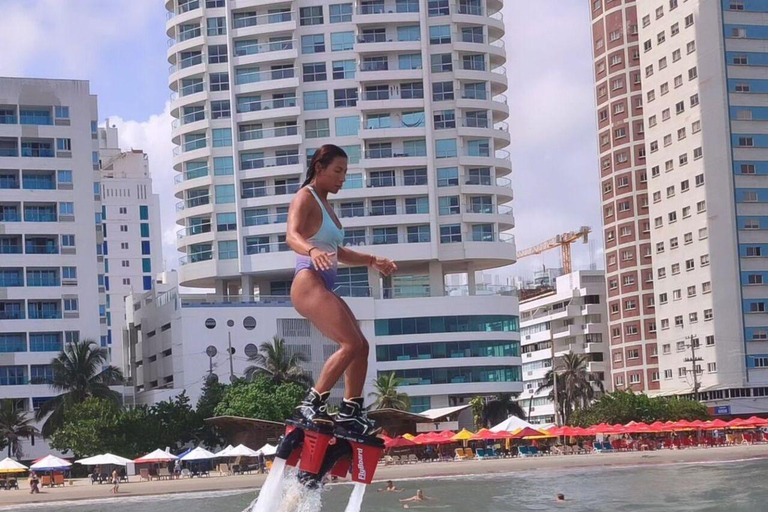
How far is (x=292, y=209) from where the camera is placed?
995 centimetres

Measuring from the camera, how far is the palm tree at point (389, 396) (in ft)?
437

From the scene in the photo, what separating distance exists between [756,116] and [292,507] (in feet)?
499

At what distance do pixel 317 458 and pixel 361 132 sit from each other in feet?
465

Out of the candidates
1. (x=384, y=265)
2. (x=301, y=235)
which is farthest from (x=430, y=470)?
(x=301, y=235)

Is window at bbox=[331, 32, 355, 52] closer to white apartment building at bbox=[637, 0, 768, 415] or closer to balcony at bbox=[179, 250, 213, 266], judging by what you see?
balcony at bbox=[179, 250, 213, 266]

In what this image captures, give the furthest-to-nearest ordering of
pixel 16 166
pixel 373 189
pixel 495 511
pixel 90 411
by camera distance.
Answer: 1. pixel 373 189
2. pixel 16 166
3. pixel 90 411
4. pixel 495 511

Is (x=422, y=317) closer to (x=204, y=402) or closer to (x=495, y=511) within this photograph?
(x=204, y=402)

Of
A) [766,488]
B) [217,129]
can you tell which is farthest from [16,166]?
[766,488]

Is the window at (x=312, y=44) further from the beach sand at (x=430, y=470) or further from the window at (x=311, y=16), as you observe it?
the beach sand at (x=430, y=470)

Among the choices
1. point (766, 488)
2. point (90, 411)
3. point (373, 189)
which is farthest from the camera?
point (373, 189)

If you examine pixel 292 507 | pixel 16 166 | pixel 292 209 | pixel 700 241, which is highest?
pixel 16 166

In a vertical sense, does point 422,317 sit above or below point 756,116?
below

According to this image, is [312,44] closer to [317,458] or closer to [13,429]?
[13,429]

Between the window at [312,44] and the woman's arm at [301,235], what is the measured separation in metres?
145
